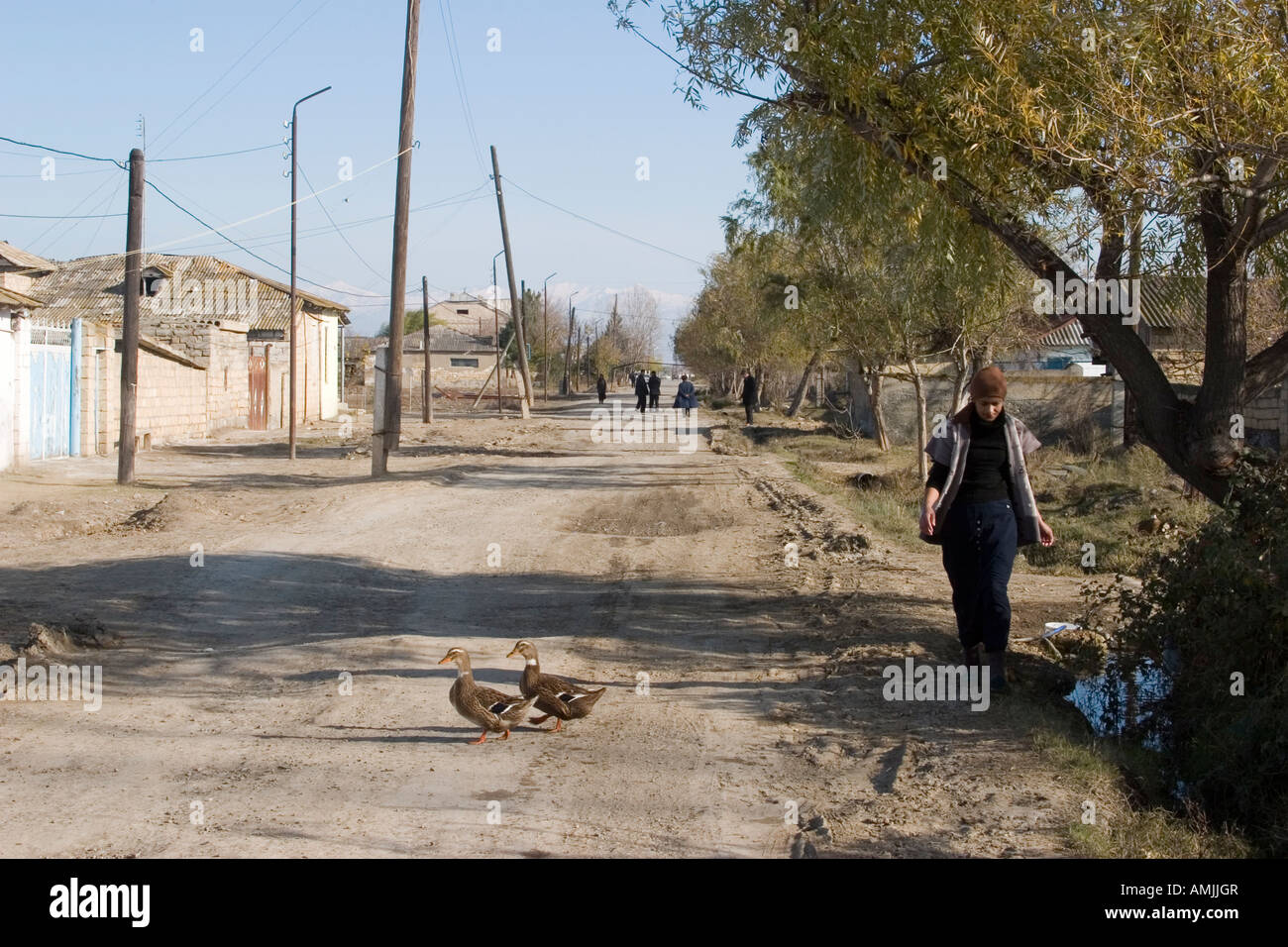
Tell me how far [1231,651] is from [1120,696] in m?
1.12

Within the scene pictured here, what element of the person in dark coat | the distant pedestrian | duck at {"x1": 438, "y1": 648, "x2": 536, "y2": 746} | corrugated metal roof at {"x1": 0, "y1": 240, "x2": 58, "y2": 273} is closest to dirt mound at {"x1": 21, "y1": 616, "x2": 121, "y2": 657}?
duck at {"x1": 438, "y1": 648, "x2": 536, "y2": 746}

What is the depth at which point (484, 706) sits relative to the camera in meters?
6.23

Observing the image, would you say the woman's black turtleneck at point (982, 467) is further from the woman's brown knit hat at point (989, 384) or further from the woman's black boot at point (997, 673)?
the woman's black boot at point (997, 673)

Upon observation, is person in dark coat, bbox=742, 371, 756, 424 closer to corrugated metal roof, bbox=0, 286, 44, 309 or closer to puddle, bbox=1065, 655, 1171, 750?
corrugated metal roof, bbox=0, 286, 44, 309

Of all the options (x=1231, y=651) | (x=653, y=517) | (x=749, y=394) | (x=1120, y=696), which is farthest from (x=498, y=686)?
(x=749, y=394)

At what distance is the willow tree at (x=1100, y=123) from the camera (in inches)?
291

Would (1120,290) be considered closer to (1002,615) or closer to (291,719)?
(1002,615)

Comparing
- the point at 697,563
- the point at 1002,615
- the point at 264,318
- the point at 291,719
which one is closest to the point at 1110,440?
the point at 697,563

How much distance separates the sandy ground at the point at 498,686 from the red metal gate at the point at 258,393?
22.4m

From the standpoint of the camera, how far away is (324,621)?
371 inches

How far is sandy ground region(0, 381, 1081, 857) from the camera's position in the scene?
4.98m

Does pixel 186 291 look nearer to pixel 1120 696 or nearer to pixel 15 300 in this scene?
pixel 15 300

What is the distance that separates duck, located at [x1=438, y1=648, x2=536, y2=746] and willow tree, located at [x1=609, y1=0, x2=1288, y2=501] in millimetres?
4378
